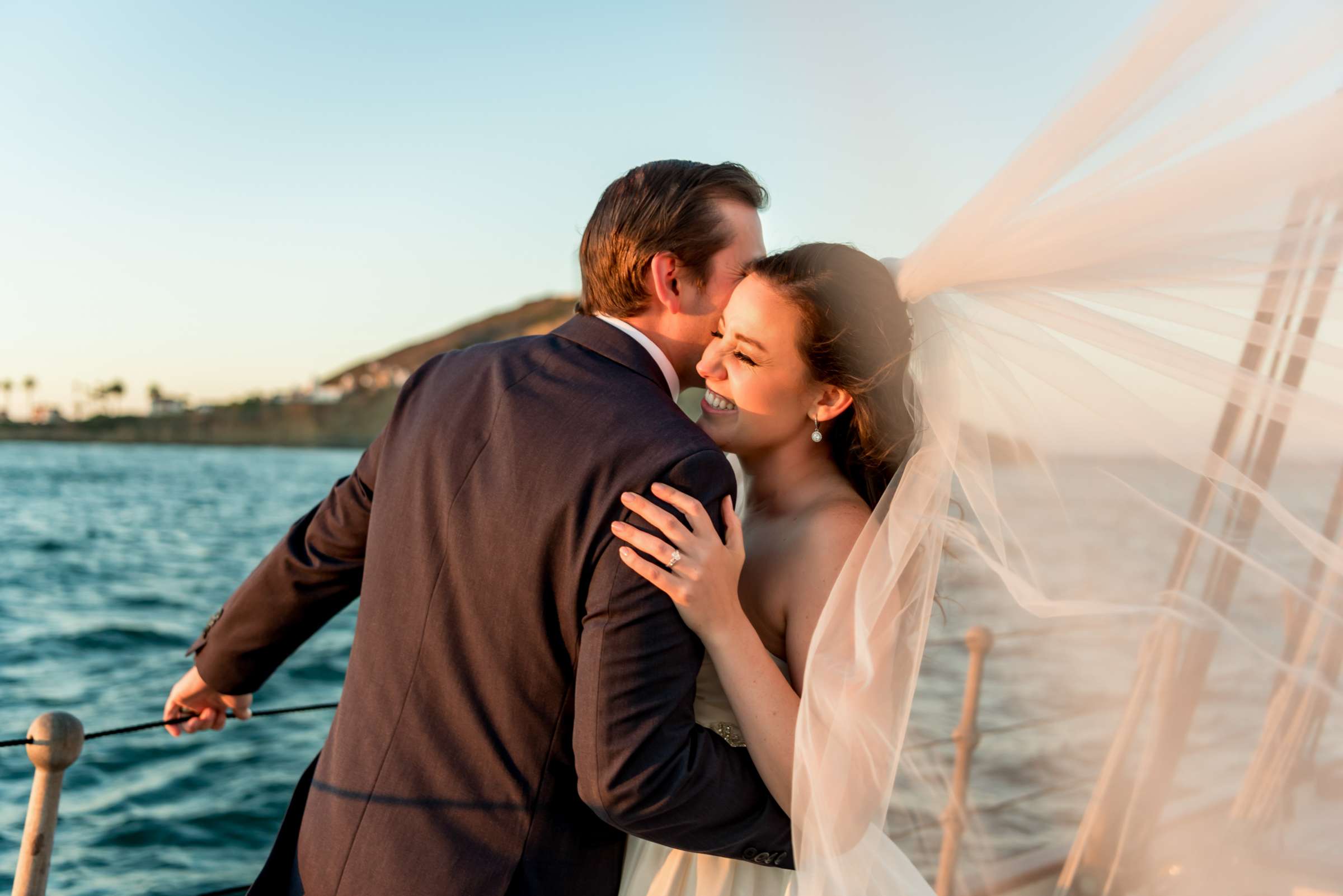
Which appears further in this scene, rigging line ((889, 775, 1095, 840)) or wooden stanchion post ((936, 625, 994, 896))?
wooden stanchion post ((936, 625, 994, 896))

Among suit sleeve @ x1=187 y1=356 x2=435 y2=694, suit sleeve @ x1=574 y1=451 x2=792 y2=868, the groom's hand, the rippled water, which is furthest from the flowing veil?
the rippled water

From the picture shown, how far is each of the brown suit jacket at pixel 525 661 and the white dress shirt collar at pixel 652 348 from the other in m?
0.03

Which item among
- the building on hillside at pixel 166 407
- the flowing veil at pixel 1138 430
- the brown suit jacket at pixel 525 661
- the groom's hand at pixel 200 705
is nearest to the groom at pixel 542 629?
the brown suit jacket at pixel 525 661

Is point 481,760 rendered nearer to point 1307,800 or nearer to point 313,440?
point 1307,800

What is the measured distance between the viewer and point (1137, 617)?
4.61 ft

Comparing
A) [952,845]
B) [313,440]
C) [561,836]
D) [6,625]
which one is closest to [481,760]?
[561,836]

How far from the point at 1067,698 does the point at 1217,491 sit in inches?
14.6

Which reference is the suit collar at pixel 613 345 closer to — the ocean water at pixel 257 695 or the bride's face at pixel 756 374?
the bride's face at pixel 756 374

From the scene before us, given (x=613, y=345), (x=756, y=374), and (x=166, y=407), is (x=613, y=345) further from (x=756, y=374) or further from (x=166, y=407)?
(x=166, y=407)

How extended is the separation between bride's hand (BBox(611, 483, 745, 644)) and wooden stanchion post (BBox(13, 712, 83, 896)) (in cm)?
142

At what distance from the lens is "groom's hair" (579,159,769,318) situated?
184 cm

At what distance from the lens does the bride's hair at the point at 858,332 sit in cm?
186

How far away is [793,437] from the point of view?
2018 mm

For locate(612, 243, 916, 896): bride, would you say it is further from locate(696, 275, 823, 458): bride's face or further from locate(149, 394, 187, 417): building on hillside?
locate(149, 394, 187, 417): building on hillside
